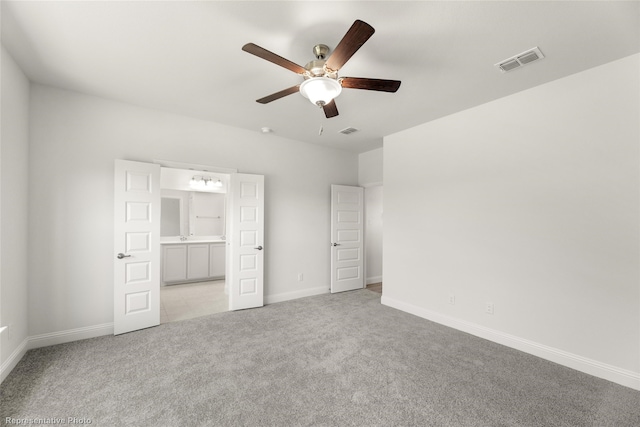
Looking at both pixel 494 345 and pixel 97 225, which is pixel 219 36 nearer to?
pixel 97 225

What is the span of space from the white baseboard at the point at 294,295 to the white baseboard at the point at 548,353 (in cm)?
188

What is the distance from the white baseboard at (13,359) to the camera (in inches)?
91.5

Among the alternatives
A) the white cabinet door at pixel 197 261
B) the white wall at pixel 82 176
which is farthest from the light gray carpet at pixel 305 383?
the white cabinet door at pixel 197 261

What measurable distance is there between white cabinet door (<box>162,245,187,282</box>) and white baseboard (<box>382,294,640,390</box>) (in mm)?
4873

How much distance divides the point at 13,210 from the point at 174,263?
346 centimetres

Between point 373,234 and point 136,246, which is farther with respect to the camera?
point 373,234

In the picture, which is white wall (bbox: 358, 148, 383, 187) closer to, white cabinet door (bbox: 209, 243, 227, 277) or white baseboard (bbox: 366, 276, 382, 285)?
white baseboard (bbox: 366, 276, 382, 285)

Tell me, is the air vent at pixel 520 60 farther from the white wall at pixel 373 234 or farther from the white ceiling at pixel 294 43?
the white wall at pixel 373 234

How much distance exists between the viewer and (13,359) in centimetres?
252

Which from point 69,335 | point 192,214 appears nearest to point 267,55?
point 69,335

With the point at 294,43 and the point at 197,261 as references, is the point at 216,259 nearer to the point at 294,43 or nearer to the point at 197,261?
the point at 197,261

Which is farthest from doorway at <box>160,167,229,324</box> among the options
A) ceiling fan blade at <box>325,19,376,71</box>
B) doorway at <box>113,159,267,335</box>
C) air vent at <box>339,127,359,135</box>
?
ceiling fan blade at <box>325,19,376,71</box>

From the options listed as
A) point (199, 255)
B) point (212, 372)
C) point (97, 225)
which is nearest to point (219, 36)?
point (97, 225)

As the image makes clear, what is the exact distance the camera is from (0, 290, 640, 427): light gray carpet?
1.95 metres
